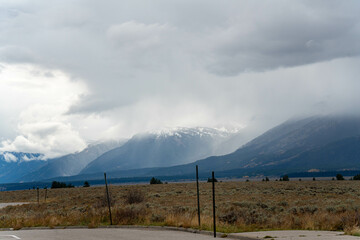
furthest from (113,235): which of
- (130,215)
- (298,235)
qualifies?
(298,235)

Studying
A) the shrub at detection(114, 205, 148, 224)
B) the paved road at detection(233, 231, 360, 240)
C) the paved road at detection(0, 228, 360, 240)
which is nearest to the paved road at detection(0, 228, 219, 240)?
the paved road at detection(0, 228, 360, 240)

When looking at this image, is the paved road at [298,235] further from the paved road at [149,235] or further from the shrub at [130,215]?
the shrub at [130,215]

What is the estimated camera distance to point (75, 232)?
872 inches

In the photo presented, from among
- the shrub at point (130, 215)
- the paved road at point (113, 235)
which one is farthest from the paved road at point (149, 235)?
the shrub at point (130, 215)

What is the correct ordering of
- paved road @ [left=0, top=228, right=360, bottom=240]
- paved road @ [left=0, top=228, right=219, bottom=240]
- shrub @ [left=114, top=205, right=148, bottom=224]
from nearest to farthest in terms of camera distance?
paved road @ [left=0, top=228, right=360, bottom=240], paved road @ [left=0, top=228, right=219, bottom=240], shrub @ [left=114, top=205, right=148, bottom=224]

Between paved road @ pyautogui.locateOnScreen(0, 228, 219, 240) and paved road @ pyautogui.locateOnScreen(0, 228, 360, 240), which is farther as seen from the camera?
paved road @ pyautogui.locateOnScreen(0, 228, 219, 240)

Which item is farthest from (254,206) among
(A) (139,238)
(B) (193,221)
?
(A) (139,238)

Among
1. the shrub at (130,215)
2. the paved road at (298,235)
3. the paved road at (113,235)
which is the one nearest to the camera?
the paved road at (298,235)

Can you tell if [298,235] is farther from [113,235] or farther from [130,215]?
[130,215]

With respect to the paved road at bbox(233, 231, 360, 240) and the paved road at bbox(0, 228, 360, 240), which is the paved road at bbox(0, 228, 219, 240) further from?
the paved road at bbox(233, 231, 360, 240)

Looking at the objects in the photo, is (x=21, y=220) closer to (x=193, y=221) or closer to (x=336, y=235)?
(x=193, y=221)

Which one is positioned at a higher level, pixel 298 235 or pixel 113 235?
pixel 298 235

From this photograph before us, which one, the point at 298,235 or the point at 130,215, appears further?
the point at 130,215

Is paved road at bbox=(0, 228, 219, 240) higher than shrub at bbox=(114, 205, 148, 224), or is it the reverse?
shrub at bbox=(114, 205, 148, 224)
